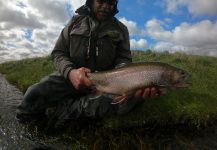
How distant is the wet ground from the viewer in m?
6.28

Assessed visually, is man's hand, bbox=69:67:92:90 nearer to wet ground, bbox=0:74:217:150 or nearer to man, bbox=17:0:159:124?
man, bbox=17:0:159:124

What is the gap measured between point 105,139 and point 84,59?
1.97 m

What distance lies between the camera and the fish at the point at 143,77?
221 inches

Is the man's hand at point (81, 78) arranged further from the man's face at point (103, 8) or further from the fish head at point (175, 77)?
the man's face at point (103, 8)

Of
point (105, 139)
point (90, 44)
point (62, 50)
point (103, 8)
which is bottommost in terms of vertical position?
point (105, 139)

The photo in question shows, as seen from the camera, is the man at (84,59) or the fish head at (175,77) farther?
the man at (84,59)

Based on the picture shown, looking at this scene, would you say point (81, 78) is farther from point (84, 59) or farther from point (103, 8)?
point (103, 8)

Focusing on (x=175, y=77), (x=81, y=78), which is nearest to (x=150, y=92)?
(x=175, y=77)

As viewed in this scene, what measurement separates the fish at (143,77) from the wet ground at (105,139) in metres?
1.01

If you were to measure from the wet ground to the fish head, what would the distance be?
4.35 ft

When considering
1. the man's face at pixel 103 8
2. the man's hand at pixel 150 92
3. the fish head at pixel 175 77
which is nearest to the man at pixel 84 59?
the man's face at pixel 103 8

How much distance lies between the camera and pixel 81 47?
24.7 feet

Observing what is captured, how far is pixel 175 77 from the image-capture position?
223 inches

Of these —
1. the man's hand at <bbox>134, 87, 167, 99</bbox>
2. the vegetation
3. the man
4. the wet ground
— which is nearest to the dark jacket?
the man
